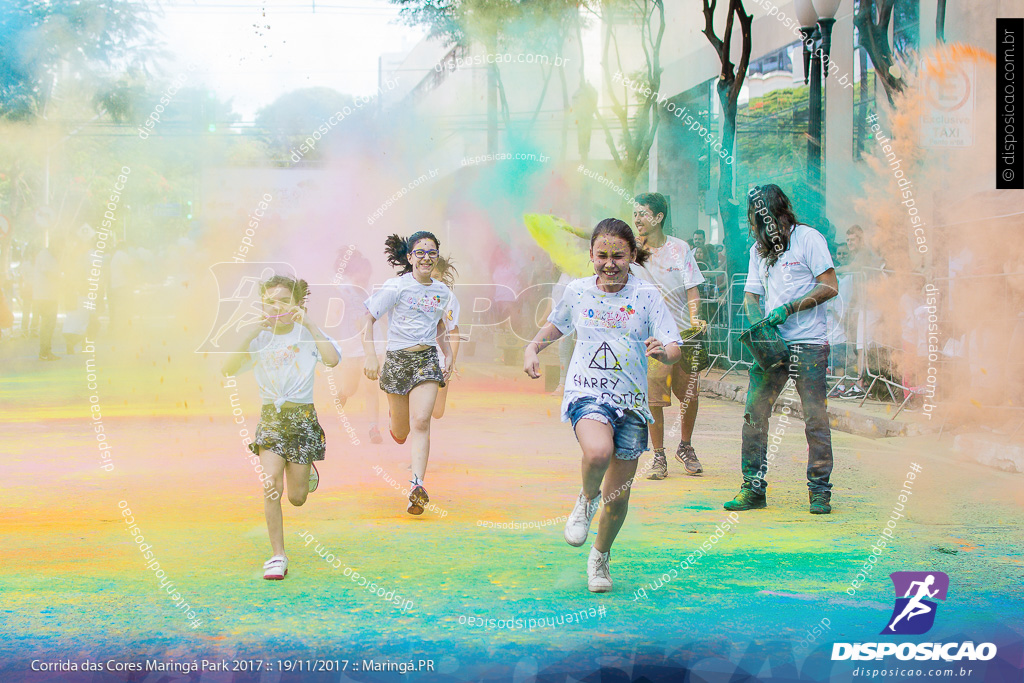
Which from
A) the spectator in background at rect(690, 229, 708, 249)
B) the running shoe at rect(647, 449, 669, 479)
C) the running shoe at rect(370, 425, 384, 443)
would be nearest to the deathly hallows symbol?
the running shoe at rect(647, 449, 669, 479)

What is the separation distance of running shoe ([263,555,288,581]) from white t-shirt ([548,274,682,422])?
1394 mm

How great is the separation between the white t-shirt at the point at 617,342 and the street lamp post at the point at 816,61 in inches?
266

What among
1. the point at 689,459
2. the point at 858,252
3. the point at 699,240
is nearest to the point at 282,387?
the point at 689,459

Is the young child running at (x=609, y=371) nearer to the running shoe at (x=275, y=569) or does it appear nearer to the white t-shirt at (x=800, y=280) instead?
the running shoe at (x=275, y=569)

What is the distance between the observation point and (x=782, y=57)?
14.7 m

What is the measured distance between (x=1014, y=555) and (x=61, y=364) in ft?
42.6

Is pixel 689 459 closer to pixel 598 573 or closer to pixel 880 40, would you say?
pixel 598 573

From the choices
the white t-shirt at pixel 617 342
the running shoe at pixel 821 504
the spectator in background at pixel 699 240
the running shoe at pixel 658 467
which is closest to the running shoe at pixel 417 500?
the white t-shirt at pixel 617 342

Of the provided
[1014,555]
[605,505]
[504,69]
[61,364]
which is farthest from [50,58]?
[1014,555]

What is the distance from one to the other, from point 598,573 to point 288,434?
58.4 inches

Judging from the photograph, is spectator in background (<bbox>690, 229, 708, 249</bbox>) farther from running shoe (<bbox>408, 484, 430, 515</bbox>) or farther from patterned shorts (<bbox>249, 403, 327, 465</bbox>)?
patterned shorts (<bbox>249, 403, 327, 465</bbox>)

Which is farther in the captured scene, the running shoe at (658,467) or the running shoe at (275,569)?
the running shoe at (658,467)

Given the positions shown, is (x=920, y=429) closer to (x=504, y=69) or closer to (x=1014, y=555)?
(x=1014, y=555)

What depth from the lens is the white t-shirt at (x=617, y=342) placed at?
14.0ft
